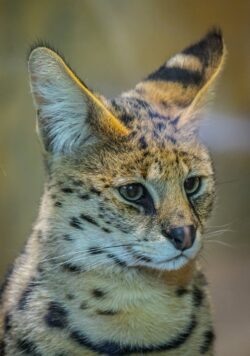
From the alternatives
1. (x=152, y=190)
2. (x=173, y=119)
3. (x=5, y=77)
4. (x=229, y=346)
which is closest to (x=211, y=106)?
(x=173, y=119)

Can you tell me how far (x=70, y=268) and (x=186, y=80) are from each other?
1.16ft

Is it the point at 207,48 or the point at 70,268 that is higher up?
the point at 207,48

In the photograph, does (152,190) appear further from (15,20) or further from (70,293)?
(15,20)

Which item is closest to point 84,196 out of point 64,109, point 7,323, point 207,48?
point 64,109

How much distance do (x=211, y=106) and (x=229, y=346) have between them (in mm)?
490

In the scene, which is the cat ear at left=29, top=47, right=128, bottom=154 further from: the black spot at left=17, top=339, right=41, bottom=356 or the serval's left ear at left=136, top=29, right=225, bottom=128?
the black spot at left=17, top=339, right=41, bottom=356

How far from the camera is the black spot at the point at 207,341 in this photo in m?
1.10

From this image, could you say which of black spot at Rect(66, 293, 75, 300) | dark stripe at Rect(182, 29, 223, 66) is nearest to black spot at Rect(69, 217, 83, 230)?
black spot at Rect(66, 293, 75, 300)

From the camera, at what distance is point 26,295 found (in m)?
1.09

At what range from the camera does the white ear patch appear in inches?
39.2

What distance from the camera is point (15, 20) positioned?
4.24 feet

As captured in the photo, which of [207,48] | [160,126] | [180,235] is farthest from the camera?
[207,48]

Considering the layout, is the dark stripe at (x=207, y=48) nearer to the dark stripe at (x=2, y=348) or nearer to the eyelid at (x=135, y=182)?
the eyelid at (x=135, y=182)

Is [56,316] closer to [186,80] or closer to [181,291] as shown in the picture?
[181,291]
